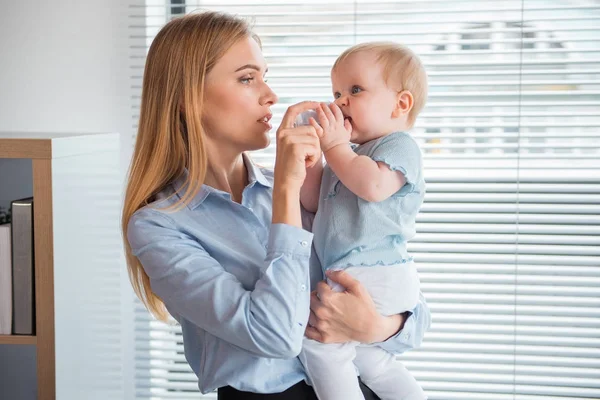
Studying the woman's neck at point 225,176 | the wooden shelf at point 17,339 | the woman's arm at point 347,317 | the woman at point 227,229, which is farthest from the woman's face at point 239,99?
the wooden shelf at point 17,339

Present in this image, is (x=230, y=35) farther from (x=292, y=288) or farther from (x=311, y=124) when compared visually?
(x=292, y=288)

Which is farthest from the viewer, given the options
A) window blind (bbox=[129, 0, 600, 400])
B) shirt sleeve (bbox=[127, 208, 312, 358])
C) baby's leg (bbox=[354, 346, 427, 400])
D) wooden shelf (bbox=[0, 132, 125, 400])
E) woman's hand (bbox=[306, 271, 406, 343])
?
window blind (bbox=[129, 0, 600, 400])

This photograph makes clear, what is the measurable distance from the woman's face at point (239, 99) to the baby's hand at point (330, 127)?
110 mm

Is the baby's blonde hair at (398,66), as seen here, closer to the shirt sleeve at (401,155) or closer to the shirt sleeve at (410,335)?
the shirt sleeve at (401,155)

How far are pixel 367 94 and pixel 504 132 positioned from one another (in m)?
1.19

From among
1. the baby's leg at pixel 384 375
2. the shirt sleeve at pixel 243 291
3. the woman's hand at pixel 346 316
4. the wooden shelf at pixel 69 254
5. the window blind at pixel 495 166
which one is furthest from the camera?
the window blind at pixel 495 166

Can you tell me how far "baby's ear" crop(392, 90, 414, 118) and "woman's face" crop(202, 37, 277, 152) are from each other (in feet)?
0.85

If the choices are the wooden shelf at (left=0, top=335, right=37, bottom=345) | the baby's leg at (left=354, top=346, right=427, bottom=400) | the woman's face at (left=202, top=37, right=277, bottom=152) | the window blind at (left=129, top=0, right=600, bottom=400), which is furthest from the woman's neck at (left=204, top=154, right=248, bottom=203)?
the window blind at (left=129, top=0, right=600, bottom=400)

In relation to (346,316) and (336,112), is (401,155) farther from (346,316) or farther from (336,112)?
(346,316)

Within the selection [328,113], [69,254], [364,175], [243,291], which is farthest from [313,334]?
[69,254]

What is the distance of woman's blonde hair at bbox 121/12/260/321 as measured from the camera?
4.95 ft

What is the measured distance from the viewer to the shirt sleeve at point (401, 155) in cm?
149

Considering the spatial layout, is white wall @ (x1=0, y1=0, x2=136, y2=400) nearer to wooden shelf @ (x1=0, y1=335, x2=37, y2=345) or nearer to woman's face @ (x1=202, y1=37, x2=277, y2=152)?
wooden shelf @ (x1=0, y1=335, x2=37, y2=345)

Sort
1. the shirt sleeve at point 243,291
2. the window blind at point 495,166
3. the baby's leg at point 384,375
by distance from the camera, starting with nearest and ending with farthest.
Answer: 1. the shirt sleeve at point 243,291
2. the baby's leg at point 384,375
3. the window blind at point 495,166
